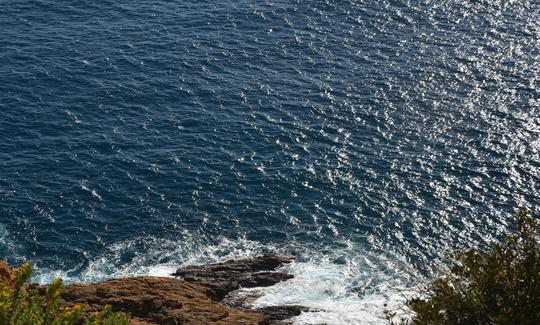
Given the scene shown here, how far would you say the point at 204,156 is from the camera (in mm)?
74500

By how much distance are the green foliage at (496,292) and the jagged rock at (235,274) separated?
31624 millimetres

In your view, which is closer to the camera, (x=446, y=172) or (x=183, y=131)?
(x=446, y=172)

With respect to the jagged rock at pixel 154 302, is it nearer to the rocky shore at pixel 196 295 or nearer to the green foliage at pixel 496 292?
the rocky shore at pixel 196 295

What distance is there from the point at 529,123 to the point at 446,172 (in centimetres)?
1357

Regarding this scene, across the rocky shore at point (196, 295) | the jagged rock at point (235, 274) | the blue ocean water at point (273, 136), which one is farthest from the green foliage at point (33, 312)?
→ the jagged rock at point (235, 274)

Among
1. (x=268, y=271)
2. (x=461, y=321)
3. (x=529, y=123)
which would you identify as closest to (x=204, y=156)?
(x=268, y=271)

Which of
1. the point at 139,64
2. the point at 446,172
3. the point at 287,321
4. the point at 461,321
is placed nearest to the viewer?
the point at 461,321

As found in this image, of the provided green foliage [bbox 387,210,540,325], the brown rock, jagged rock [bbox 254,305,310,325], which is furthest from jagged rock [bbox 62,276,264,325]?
green foliage [bbox 387,210,540,325]

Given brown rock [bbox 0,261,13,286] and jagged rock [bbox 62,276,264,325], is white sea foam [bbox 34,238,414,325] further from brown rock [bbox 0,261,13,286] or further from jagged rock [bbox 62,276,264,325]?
brown rock [bbox 0,261,13,286]

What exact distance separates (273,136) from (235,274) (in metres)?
21.9

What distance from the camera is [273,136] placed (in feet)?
254

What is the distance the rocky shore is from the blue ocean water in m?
2.00

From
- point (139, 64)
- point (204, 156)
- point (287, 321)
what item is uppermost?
point (139, 64)

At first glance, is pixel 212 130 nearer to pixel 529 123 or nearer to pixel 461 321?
pixel 529 123
